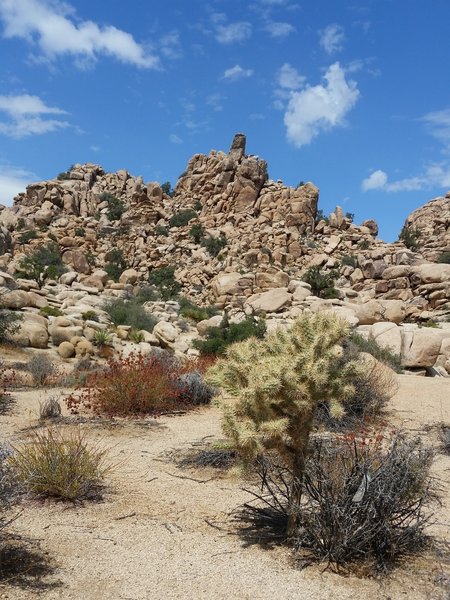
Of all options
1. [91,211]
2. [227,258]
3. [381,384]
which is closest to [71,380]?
[381,384]

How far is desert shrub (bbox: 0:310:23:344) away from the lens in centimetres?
1695

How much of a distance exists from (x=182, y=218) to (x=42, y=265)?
17872 millimetres

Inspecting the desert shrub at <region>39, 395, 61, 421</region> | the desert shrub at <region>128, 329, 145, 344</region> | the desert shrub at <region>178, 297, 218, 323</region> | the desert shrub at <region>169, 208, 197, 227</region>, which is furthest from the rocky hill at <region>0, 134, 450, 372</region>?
the desert shrub at <region>39, 395, 61, 421</region>

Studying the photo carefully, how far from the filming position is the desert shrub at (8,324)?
55.6 feet

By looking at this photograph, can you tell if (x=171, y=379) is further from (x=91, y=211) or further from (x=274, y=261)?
(x=91, y=211)

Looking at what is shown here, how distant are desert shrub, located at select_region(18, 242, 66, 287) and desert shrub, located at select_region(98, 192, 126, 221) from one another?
9.96m

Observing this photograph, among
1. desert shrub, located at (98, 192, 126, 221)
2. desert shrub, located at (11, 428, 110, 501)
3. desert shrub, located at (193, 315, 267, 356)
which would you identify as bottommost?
desert shrub, located at (11, 428, 110, 501)

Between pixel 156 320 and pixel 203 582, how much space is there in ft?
69.6

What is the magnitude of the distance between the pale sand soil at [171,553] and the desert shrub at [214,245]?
36.7 meters

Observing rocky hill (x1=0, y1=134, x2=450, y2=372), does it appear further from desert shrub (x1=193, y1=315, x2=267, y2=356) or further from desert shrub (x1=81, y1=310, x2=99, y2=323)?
desert shrub (x1=193, y1=315, x2=267, y2=356)

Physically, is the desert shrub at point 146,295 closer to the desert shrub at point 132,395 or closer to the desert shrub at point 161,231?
the desert shrub at point 161,231

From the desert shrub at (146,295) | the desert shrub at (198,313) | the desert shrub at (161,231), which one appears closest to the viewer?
the desert shrub at (198,313)

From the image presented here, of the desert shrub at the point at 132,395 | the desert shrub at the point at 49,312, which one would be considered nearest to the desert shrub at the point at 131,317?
the desert shrub at the point at 49,312

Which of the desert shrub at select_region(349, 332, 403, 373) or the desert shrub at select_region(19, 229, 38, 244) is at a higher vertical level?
the desert shrub at select_region(19, 229, 38, 244)
